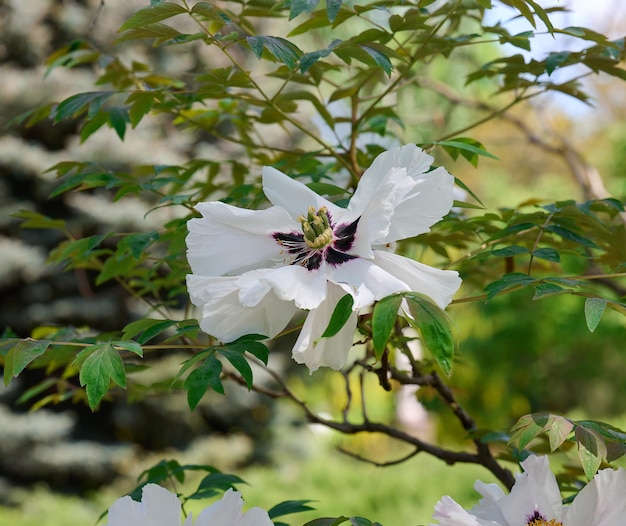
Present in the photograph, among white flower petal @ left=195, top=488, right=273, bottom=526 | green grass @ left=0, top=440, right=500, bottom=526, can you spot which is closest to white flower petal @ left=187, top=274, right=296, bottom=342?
white flower petal @ left=195, top=488, right=273, bottom=526

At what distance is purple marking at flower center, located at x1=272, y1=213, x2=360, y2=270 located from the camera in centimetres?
54

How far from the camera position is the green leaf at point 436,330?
44 cm

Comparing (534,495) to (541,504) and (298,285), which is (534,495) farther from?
(298,285)

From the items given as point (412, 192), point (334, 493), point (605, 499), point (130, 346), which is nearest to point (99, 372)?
point (130, 346)

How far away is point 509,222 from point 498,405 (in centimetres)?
425

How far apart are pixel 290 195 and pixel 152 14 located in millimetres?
178

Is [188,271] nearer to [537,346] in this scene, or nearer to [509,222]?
[509,222]

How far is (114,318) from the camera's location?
13.0ft

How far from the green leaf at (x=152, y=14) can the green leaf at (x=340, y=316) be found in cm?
27

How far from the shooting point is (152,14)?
0.60 meters

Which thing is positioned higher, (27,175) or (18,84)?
(18,84)

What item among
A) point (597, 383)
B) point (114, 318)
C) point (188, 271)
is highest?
point (188, 271)

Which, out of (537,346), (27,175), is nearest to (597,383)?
(537,346)

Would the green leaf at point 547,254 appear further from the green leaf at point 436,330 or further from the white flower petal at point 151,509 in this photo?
the white flower petal at point 151,509
